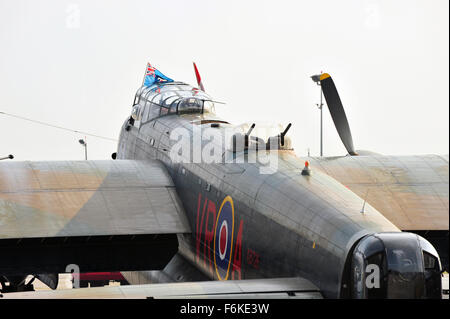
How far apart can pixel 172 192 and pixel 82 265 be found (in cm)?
279

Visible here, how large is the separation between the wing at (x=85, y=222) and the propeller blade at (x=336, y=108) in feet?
17.0

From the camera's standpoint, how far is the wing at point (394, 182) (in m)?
17.7

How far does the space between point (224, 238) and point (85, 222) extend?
3928 mm

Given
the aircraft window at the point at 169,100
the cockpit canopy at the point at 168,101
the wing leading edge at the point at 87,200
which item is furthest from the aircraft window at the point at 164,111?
the wing leading edge at the point at 87,200

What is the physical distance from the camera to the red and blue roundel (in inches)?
603

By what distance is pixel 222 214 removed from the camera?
15844 millimetres

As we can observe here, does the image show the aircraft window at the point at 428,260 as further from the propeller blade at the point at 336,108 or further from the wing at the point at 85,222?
the propeller blade at the point at 336,108

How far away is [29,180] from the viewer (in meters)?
19.7

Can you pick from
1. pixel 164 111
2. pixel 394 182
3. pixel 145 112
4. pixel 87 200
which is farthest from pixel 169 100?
pixel 394 182

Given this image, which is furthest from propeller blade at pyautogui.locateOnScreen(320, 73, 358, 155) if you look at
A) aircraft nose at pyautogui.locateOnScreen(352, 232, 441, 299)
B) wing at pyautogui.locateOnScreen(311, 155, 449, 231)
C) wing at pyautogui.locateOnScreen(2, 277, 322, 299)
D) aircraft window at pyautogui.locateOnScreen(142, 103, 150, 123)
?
aircraft nose at pyautogui.locateOnScreen(352, 232, 441, 299)

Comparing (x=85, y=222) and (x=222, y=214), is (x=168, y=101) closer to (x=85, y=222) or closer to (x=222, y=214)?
(x=85, y=222)
